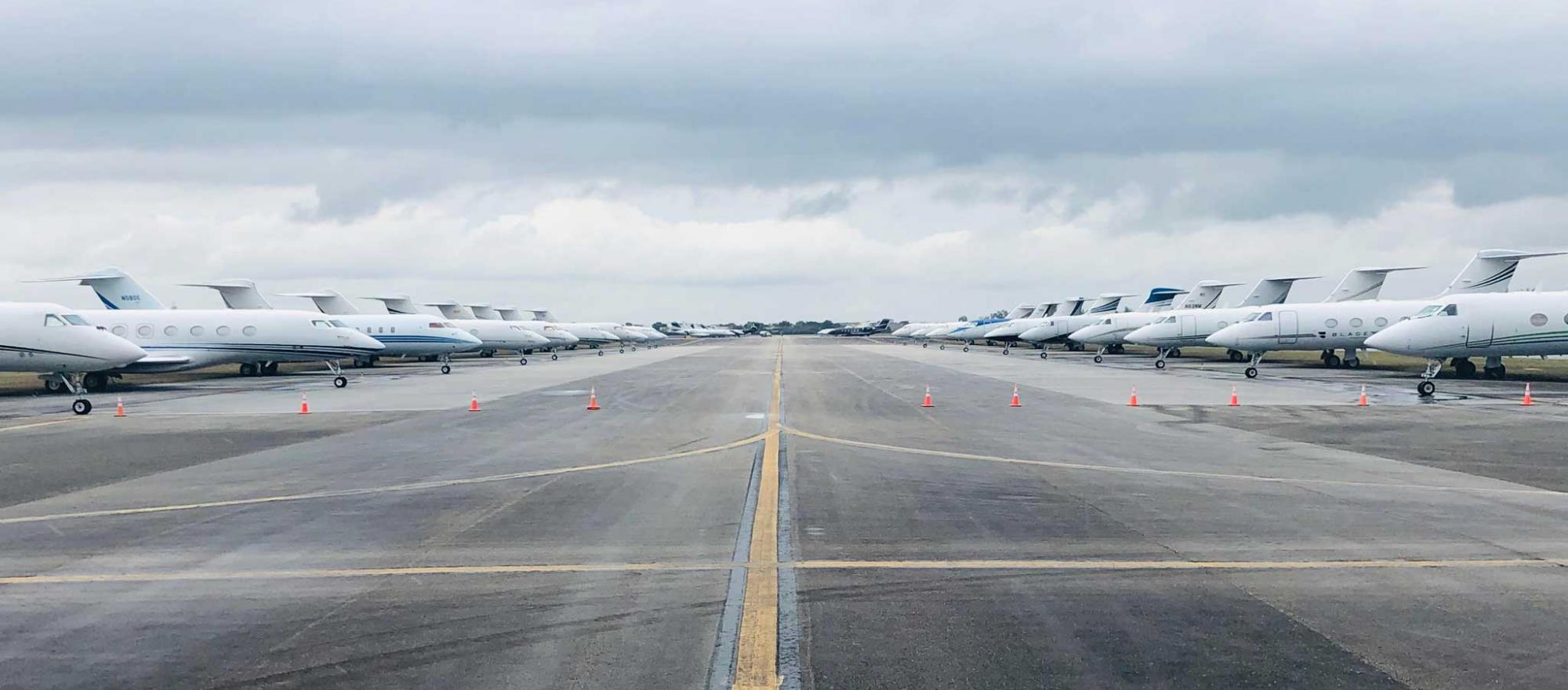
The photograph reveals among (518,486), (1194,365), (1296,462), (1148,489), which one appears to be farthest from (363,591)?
(1194,365)

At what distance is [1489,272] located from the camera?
48562mm

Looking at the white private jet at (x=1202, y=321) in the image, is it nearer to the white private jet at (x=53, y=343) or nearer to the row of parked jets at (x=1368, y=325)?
the row of parked jets at (x=1368, y=325)

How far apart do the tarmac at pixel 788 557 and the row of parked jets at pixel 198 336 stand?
12322mm

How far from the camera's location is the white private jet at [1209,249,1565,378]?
45656 millimetres

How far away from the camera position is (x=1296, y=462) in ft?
53.7

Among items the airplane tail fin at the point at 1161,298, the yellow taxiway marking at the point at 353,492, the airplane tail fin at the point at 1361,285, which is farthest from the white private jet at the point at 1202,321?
the yellow taxiway marking at the point at 353,492

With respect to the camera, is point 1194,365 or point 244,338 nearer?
point 244,338

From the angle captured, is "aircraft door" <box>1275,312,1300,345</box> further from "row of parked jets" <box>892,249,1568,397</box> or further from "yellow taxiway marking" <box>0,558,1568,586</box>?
"yellow taxiway marking" <box>0,558,1568,586</box>

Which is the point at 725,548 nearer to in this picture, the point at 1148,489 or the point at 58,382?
the point at 1148,489

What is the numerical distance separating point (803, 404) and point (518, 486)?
49.7 ft

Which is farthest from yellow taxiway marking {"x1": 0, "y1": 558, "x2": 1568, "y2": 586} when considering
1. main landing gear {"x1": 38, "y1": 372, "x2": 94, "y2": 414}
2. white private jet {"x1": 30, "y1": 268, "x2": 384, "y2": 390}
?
white private jet {"x1": 30, "y1": 268, "x2": 384, "y2": 390}

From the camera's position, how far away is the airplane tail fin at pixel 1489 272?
48156 millimetres

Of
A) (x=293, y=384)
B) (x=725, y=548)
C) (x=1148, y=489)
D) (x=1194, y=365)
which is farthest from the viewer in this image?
(x=1194, y=365)

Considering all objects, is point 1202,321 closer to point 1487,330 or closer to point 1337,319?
point 1337,319
